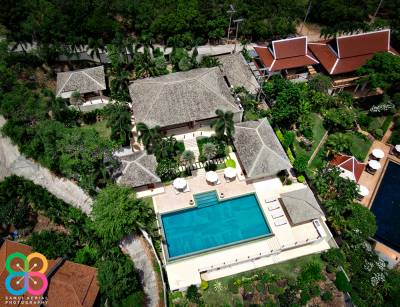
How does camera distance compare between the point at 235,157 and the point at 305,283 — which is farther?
the point at 235,157

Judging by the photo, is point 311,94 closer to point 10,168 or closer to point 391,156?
point 391,156

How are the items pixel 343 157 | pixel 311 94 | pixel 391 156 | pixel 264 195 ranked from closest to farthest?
pixel 264 195, pixel 343 157, pixel 391 156, pixel 311 94

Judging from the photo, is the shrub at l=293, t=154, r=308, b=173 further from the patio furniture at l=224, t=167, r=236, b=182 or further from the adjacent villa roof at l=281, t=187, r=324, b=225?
the patio furniture at l=224, t=167, r=236, b=182

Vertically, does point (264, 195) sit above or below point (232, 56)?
below

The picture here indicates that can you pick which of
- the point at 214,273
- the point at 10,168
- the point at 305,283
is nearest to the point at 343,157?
the point at 305,283

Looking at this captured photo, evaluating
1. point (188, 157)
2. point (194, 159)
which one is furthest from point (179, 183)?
point (194, 159)

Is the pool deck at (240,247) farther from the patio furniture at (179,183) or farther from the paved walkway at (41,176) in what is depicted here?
the paved walkway at (41,176)

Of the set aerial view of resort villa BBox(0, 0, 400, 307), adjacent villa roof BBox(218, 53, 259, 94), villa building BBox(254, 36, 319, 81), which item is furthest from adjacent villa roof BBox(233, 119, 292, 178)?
villa building BBox(254, 36, 319, 81)
